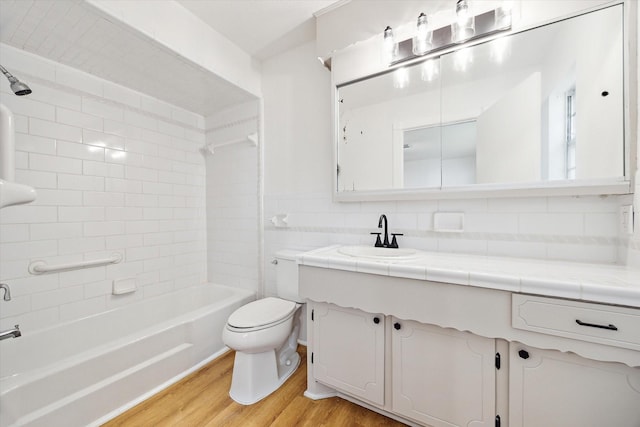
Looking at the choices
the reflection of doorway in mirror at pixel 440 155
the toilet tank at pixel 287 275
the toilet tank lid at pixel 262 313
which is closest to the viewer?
Result: the reflection of doorway in mirror at pixel 440 155

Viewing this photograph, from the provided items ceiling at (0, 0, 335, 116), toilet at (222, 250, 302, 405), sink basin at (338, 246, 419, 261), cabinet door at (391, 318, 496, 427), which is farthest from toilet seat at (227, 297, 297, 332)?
ceiling at (0, 0, 335, 116)

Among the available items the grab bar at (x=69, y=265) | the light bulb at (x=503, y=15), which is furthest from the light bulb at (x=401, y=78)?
the grab bar at (x=69, y=265)

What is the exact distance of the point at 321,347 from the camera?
147 centimetres

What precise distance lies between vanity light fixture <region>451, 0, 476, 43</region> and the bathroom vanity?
120 centimetres

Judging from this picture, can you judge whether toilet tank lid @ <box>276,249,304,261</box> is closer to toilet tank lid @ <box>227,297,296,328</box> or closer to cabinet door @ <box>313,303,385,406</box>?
toilet tank lid @ <box>227,297,296,328</box>

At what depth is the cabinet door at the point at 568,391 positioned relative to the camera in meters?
0.88

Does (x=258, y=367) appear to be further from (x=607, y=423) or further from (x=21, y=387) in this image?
(x=607, y=423)

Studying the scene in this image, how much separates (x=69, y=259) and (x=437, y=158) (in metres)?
2.53

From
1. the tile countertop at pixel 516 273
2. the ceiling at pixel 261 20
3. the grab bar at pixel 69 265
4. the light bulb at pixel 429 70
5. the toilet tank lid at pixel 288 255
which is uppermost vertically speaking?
the ceiling at pixel 261 20

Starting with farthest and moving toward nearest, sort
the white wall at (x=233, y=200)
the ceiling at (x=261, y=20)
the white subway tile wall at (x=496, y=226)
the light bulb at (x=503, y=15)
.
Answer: the white wall at (x=233, y=200)
the ceiling at (x=261, y=20)
the light bulb at (x=503, y=15)
the white subway tile wall at (x=496, y=226)

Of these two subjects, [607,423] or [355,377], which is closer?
[607,423]

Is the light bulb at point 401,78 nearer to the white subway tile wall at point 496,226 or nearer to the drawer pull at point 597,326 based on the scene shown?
the white subway tile wall at point 496,226

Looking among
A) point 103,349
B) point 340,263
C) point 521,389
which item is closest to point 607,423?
point 521,389

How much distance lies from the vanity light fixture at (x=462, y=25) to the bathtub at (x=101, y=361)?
233 cm
